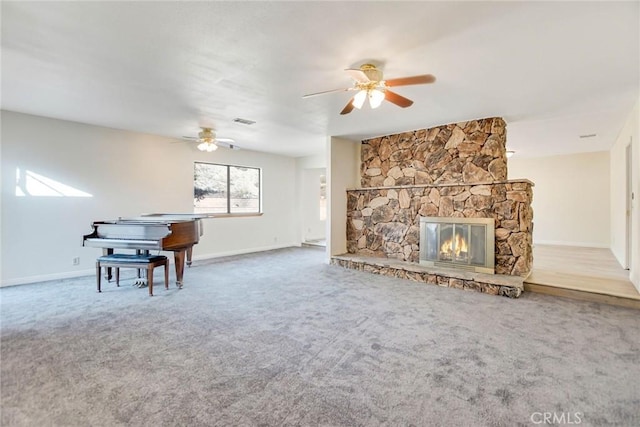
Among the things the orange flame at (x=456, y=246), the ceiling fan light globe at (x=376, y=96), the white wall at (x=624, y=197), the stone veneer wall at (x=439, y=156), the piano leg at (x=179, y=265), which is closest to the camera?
the ceiling fan light globe at (x=376, y=96)

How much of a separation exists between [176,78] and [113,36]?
0.79m

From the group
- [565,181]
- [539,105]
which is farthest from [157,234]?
[565,181]

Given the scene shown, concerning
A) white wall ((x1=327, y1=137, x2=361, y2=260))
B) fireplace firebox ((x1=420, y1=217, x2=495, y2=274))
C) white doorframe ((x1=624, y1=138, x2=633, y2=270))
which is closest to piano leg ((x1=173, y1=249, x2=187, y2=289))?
white wall ((x1=327, y1=137, x2=361, y2=260))

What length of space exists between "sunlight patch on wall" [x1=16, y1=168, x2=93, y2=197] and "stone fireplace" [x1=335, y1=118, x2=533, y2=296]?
4.85 meters

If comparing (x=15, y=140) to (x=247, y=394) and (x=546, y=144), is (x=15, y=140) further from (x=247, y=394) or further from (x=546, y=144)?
(x=546, y=144)

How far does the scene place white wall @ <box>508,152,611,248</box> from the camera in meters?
6.93

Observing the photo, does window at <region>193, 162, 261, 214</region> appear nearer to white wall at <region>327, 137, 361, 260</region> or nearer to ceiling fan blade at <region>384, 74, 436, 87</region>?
white wall at <region>327, 137, 361, 260</region>

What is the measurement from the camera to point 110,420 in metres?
1.59

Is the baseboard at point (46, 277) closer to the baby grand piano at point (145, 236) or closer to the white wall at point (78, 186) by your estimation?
the white wall at point (78, 186)

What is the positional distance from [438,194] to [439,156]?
0.65m

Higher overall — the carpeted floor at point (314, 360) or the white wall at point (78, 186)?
the white wall at point (78, 186)

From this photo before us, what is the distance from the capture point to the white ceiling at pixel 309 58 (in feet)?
6.63

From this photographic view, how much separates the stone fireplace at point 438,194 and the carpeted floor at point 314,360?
1.03 m
